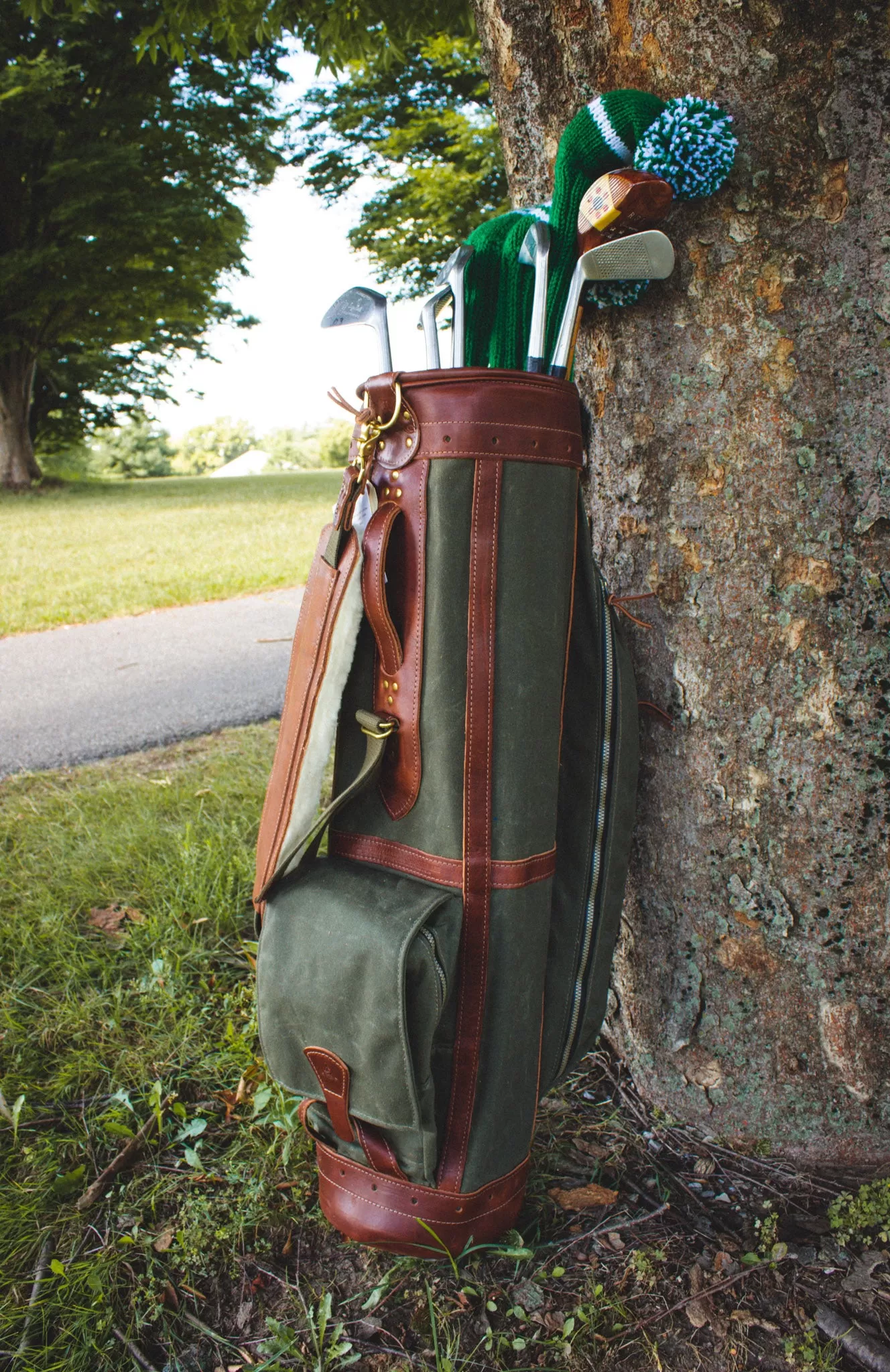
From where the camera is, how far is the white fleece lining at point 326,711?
46.8 inches

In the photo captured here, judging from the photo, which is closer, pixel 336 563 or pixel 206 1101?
pixel 336 563

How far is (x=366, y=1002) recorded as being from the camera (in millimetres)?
1153

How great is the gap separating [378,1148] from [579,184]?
4.61 feet

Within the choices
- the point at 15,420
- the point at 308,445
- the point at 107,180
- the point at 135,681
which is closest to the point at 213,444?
the point at 308,445

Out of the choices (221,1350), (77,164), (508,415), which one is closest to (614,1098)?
(221,1350)

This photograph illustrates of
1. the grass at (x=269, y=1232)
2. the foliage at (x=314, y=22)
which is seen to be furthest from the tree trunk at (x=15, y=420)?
the grass at (x=269, y=1232)

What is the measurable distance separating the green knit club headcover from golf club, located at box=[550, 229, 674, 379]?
3 cm

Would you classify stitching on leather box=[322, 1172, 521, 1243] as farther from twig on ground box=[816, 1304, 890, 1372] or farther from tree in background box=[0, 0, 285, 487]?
tree in background box=[0, 0, 285, 487]

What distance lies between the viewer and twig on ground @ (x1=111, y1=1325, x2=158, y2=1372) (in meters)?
1.18

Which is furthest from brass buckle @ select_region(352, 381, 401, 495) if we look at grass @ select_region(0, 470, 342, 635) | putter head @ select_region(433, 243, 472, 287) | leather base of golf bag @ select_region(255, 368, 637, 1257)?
grass @ select_region(0, 470, 342, 635)

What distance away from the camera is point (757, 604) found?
128cm

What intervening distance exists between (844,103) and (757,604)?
66cm

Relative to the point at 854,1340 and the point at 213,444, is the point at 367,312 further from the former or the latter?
the point at 213,444

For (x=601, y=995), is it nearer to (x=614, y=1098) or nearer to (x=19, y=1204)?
(x=614, y=1098)
